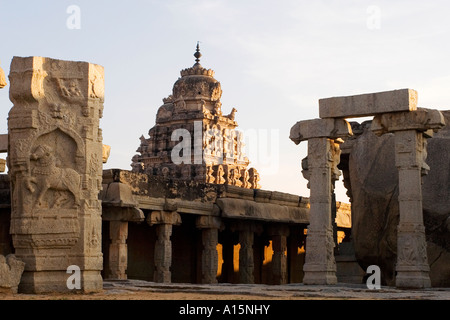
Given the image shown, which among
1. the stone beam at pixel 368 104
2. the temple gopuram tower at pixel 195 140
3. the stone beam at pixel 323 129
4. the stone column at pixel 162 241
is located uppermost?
the temple gopuram tower at pixel 195 140

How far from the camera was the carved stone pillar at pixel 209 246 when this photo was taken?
23531 mm

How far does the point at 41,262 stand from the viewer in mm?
12766

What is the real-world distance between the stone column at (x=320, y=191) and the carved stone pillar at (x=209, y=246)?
668 cm

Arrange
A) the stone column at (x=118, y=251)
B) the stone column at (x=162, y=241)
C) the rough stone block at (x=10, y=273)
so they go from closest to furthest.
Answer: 1. the rough stone block at (x=10, y=273)
2. the stone column at (x=118, y=251)
3. the stone column at (x=162, y=241)

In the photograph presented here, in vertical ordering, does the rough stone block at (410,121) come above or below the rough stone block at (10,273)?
above

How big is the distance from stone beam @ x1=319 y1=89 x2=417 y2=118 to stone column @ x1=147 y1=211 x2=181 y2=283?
22.0ft

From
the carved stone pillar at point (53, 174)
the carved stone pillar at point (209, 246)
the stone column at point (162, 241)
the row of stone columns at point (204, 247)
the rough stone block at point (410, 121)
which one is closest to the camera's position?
the carved stone pillar at point (53, 174)

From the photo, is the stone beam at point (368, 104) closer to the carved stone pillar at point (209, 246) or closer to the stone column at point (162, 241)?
the stone column at point (162, 241)

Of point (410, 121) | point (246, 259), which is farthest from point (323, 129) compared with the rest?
point (246, 259)

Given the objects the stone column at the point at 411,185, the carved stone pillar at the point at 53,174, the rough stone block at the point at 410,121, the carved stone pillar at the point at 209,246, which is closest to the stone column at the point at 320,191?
the rough stone block at the point at 410,121

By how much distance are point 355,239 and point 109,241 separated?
20.7 feet
